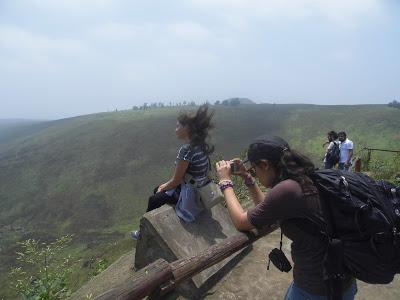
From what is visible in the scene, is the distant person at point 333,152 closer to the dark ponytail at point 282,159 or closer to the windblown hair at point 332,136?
the windblown hair at point 332,136

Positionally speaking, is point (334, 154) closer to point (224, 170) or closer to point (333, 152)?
point (333, 152)

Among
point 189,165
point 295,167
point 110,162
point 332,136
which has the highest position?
point 295,167

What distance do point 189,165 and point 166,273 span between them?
1837 mm

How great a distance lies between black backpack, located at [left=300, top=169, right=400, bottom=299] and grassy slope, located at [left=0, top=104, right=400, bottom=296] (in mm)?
62885

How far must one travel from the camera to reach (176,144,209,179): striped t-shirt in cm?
473

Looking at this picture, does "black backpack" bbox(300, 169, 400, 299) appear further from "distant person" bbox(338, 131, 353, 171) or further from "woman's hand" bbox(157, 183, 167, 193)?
"distant person" bbox(338, 131, 353, 171)

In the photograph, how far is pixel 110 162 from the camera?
357 feet

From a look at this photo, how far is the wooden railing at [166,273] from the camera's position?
9.42 feet

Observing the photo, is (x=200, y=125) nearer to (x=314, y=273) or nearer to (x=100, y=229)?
(x=314, y=273)

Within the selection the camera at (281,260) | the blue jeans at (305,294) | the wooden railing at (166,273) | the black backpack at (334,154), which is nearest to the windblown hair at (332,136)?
the black backpack at (334,154)

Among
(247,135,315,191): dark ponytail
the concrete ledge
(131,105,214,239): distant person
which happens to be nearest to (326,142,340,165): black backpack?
the concrete ledge

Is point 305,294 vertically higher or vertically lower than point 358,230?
lower

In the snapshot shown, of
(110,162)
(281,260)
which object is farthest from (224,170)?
(110,162)

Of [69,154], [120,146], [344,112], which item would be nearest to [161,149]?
[120,146]
